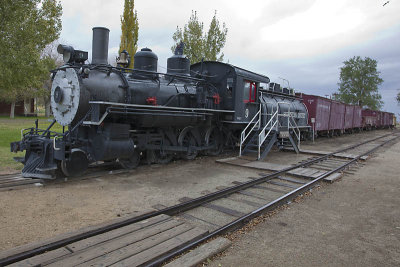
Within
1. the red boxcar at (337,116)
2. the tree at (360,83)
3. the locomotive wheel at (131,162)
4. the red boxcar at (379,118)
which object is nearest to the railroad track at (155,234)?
the locomotive wheel at (131,162)

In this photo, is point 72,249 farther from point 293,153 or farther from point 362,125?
point 362,125

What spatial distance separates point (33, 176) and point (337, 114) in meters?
24.4

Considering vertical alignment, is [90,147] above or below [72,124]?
below

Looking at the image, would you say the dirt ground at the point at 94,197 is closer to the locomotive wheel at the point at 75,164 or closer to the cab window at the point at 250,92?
the locomotive wheel at the point at 75,164

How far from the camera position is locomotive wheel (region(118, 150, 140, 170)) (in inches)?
321

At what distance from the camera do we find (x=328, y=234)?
179 inches

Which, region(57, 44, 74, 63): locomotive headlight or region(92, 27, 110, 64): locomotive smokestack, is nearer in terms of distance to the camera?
region(57, 44, 74, 63): locomotive headlight

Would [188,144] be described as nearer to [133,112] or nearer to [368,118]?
[133,112]

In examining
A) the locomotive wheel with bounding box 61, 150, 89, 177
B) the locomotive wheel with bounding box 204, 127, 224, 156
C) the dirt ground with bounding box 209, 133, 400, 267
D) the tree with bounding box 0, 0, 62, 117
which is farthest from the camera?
the tree with bounding box 0, 0, 62, 117

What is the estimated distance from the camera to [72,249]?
3.42 metres

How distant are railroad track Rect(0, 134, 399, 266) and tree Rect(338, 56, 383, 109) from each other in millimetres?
64352

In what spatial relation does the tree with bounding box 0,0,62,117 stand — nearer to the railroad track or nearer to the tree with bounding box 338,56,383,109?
the railroad track

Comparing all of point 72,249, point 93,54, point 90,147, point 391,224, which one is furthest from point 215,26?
point 72,249

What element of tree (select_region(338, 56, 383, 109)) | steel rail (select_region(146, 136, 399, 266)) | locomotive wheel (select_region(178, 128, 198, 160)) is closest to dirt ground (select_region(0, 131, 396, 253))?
locomotive wheel (select_region(178, 128, 198, 160))
